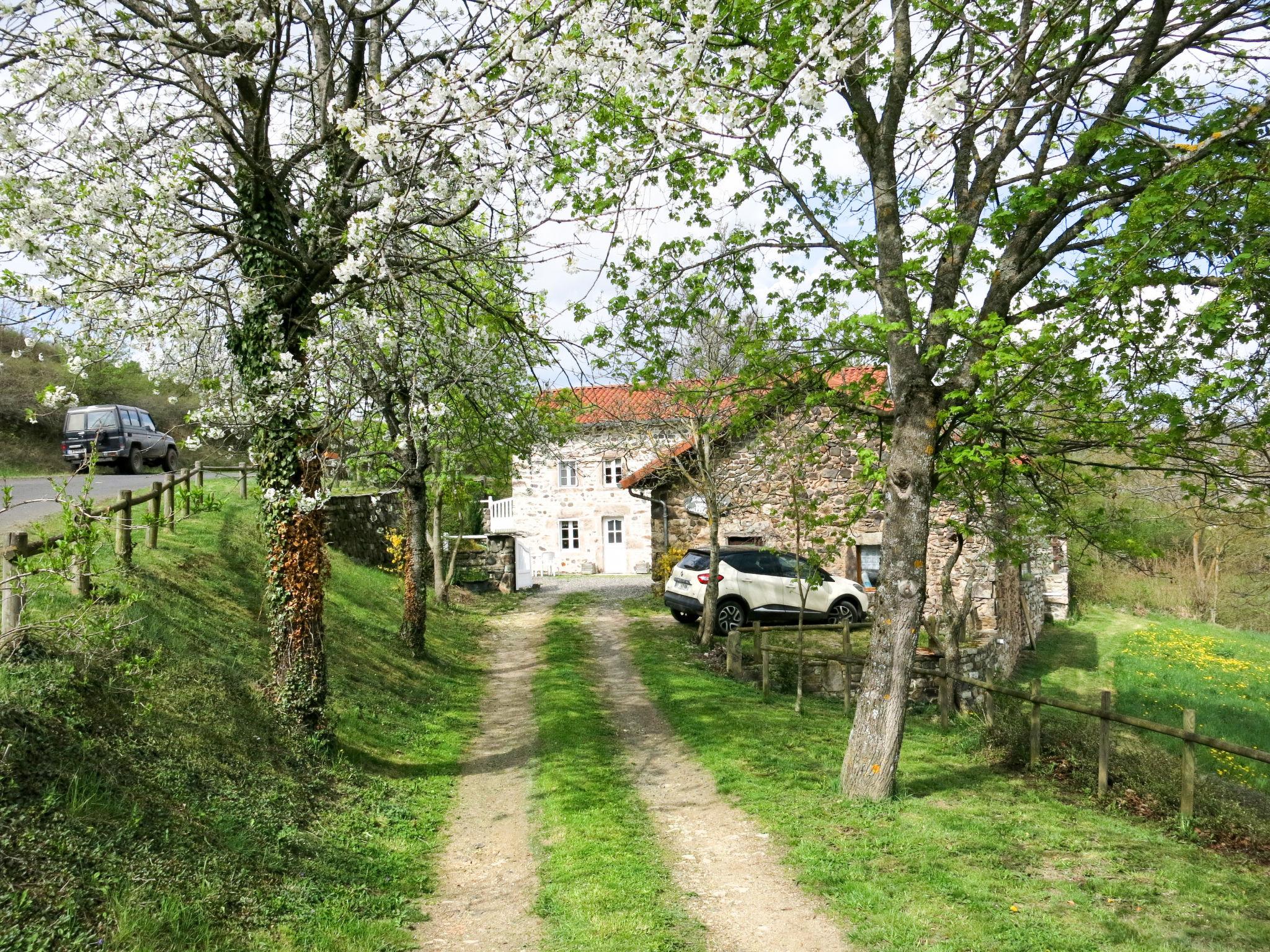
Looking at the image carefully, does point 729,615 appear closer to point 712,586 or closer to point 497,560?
point 712,586

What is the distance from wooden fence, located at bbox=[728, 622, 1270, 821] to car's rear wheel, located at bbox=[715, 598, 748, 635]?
234 centimetres

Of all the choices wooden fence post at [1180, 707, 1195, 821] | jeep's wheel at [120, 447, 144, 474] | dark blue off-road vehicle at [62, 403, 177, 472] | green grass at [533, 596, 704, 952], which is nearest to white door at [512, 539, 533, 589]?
dark blue off-road vehicle at [62, 403, 177, 472]

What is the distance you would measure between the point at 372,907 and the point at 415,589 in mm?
9157

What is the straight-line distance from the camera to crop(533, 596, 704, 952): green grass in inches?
225

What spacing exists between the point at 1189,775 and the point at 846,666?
6.07 metres

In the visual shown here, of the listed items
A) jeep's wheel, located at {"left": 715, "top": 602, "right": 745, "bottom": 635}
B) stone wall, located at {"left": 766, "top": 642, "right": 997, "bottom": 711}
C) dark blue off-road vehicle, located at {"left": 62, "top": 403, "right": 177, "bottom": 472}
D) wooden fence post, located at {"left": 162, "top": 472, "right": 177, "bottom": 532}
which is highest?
dark blue off-road vehicle, located at {"left": 62, "top": 403, "right": 177, "bottom": 472}

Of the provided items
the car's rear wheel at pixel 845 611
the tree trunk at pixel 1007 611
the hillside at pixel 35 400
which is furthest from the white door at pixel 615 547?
the tree trunk at pixel 1007 611

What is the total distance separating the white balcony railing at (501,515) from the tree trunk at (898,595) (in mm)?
27783

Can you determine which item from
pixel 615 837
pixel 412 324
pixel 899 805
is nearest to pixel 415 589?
pixel 412 324

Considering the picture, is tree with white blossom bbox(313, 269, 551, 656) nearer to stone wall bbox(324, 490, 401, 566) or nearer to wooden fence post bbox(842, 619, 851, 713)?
stone wall bbox(324, 490, 401, 566)

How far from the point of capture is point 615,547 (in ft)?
112

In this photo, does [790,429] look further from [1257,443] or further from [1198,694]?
[1198,694]

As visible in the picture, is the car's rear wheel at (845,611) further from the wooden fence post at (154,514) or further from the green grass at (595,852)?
the wooden fence post at (154,514)

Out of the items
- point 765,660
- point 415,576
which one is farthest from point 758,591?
point 415,576
